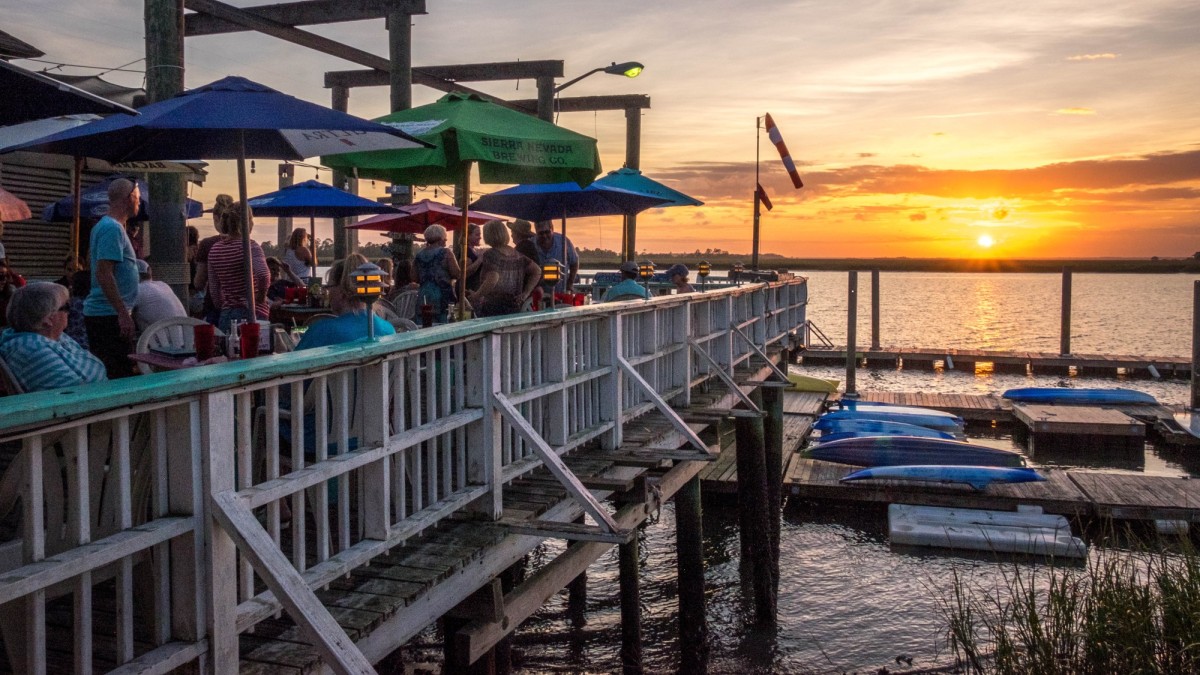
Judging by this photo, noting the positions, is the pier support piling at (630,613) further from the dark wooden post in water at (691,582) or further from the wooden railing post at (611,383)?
the wooden railing post at (611,383)

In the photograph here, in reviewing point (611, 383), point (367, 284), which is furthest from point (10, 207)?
point (367, 284)

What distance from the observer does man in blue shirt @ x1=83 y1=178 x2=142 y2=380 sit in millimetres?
6176

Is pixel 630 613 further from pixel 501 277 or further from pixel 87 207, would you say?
pixel 87 207

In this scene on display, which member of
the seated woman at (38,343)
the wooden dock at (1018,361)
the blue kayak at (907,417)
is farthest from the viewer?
the wooden dock at (1018,361)

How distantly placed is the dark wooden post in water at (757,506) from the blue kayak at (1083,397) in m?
14.5

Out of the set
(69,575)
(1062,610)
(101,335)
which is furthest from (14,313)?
(1062,610)

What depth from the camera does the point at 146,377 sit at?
3.03 m

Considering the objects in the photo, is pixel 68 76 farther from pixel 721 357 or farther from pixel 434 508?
pixel 434 508

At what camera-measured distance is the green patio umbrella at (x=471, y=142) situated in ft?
25.8

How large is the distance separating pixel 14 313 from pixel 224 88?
2.25 metres

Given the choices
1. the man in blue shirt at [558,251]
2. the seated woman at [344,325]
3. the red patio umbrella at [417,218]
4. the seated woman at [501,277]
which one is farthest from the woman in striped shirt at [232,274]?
the red patio umbrella at [417,218]

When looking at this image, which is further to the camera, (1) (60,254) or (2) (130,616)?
(1) (60,254)

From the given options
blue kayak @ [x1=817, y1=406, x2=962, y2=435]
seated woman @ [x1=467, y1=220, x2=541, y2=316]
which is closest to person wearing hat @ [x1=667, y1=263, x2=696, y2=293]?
seated woman @ [x1=467, y1=220, x2=541, y2=316]

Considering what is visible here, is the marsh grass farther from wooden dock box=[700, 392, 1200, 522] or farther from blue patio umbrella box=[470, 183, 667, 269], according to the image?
wooden dock box=[700, 392, 1200, 522]
